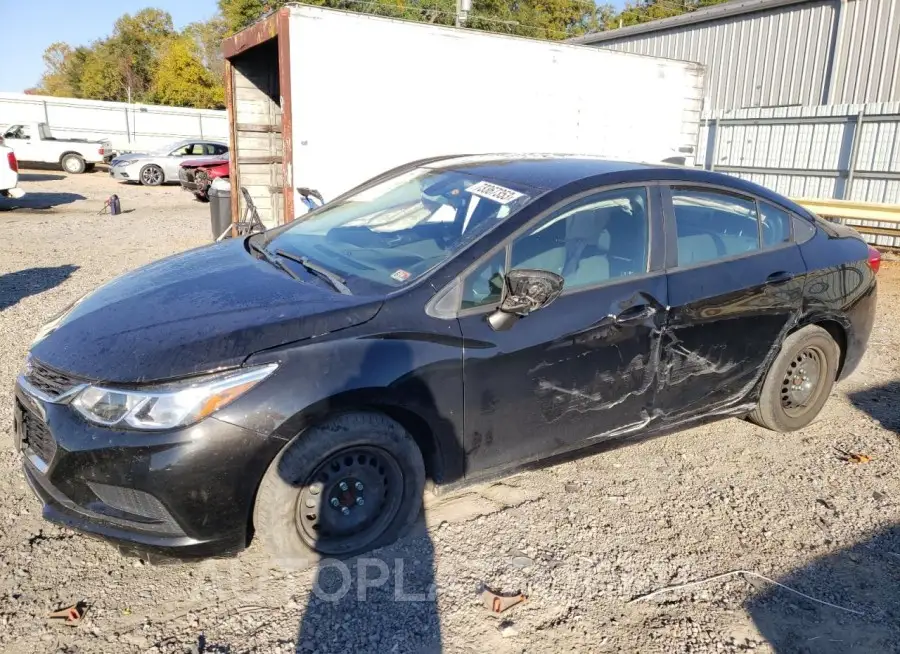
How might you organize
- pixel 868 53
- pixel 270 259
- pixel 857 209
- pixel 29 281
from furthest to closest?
pixel 868 53, pixel 857 209, pixel 29 281, pixel 270 259

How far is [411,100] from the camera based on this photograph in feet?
24.8

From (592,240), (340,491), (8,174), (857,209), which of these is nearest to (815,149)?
(857,209)

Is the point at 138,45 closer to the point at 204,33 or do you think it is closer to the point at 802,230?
the point at 204,33

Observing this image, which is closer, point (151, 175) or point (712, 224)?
point (712, 224)

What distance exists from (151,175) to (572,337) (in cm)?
2162

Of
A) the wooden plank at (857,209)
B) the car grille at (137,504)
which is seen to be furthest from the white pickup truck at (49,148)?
the car grille at (137,504)

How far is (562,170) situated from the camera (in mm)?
3693

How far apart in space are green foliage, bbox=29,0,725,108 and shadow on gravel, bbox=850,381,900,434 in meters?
33.0

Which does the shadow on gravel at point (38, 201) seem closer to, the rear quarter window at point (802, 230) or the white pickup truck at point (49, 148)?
the white pickup truck at point (49, 148)

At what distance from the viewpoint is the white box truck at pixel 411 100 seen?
22.6 feet

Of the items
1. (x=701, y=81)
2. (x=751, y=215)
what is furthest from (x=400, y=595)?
(x=701, y=81)

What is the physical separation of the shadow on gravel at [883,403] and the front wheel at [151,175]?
21201 mm

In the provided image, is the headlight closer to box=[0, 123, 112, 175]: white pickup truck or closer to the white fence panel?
box=[0, 123, 112, 175]: white pickup truck

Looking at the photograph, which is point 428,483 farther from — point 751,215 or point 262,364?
point 751,215
